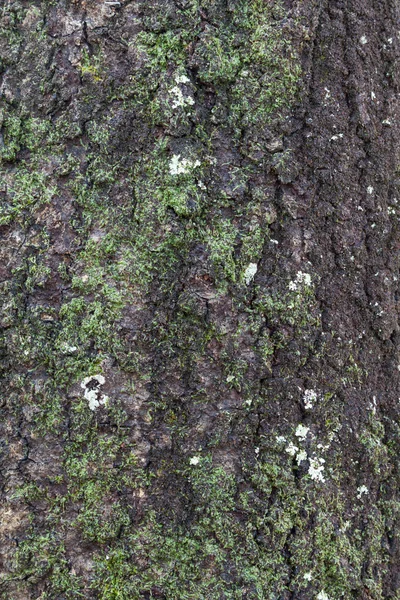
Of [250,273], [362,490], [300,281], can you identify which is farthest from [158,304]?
[362,490]

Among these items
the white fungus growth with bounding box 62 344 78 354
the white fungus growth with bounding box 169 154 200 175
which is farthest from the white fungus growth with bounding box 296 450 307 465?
the white fungus growth with bounding box 169 154 200 175

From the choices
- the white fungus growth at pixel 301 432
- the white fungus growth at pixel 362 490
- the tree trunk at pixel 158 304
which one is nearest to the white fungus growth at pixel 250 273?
the tree trunk at pixel 158 304

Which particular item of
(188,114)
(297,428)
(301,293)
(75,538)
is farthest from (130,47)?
(75,538)

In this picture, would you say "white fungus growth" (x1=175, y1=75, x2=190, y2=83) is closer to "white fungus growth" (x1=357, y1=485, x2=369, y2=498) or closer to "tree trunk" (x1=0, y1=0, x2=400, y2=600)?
"tree trunk" (x1=0, y1=0, x2=400, y2=600)

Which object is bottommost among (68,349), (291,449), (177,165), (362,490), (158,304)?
(362,490)

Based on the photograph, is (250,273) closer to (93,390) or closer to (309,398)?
(309,398)

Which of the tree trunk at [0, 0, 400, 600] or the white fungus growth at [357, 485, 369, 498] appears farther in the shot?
the white fungus growth at [357, 485, 369, 498]

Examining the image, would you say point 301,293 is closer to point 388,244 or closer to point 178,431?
point 388,244
